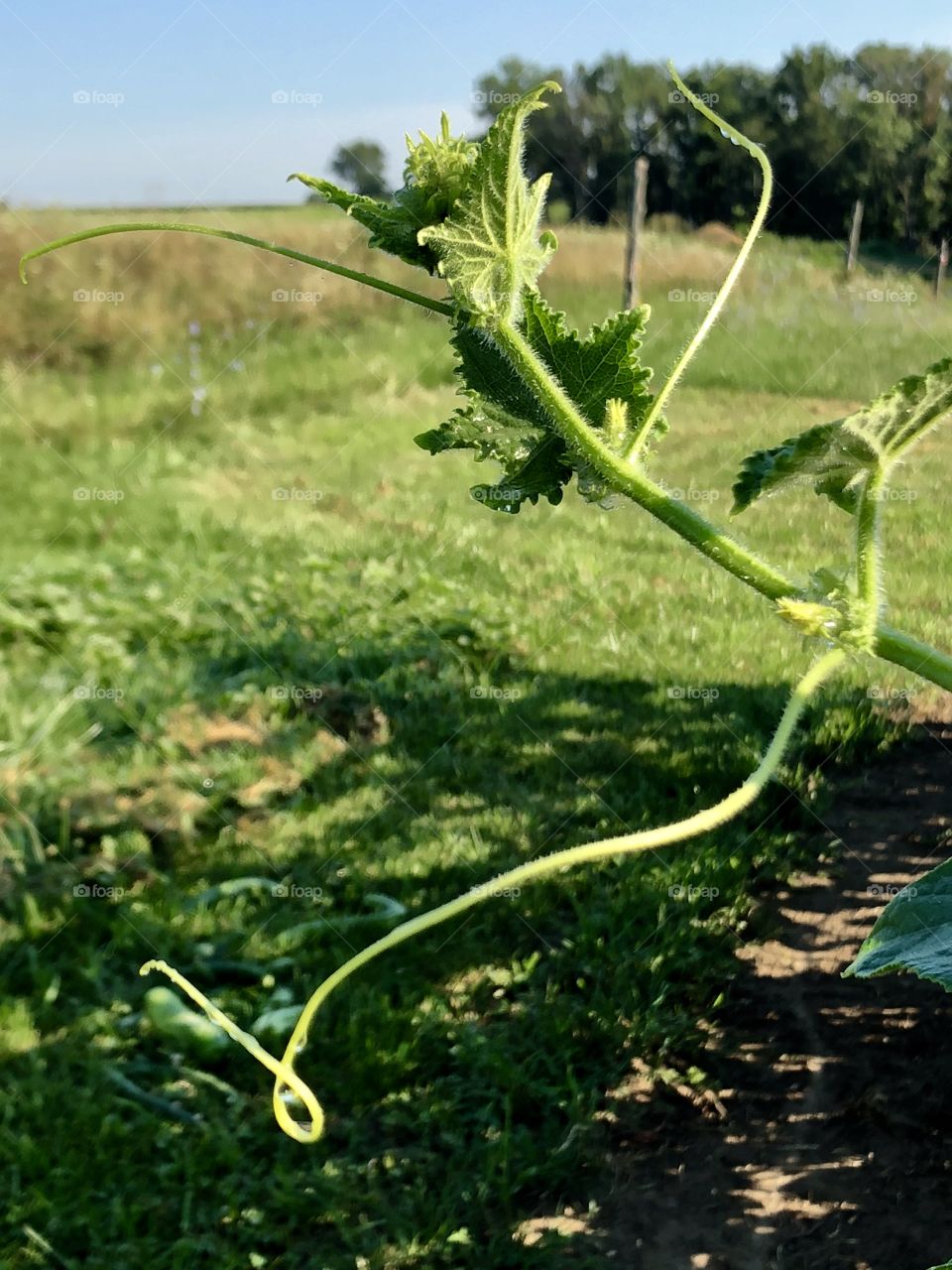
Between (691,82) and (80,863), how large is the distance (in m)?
1.75

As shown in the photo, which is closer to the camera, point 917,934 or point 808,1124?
point 917,934

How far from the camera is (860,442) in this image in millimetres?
440

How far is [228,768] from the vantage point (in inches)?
98.7

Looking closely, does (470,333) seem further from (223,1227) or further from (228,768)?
(228,768)

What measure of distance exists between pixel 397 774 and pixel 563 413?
2.11 m

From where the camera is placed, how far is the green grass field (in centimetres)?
169

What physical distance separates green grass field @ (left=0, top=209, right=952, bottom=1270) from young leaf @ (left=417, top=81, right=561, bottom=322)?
1397 mm

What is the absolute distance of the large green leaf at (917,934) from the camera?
0.50 metres
